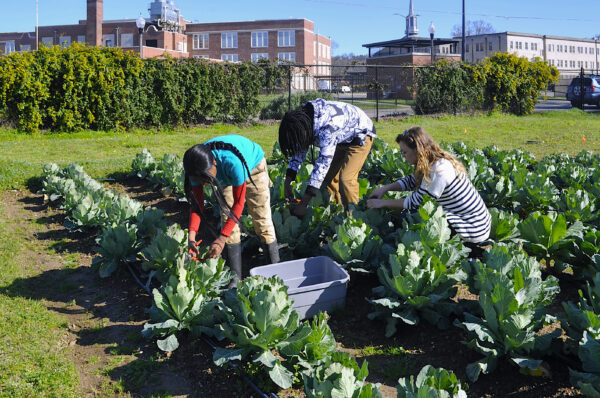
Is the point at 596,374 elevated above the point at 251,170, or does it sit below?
below

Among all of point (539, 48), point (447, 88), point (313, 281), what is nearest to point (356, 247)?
point (313, 281)

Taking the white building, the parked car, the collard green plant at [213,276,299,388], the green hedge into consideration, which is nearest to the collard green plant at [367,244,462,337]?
the collard green plant at [213,276,299,388]

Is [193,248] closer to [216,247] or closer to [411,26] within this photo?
[216,247]

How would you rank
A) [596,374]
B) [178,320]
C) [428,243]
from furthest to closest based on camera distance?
[428,243]
[178,320]
[596,374]

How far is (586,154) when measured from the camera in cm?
860

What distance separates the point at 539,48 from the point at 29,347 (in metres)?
87.2

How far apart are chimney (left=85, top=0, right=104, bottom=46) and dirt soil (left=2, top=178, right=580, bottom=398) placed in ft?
197

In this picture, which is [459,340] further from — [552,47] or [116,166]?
[552,47]

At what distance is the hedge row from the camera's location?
19.0 m

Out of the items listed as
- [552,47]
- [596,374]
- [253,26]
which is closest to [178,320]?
[596,374]

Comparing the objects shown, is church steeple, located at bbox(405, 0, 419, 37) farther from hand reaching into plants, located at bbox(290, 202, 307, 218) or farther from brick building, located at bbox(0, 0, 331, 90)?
hand reaching into plants, located at bbox(290, 202, 307, 218)

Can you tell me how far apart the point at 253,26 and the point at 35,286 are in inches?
2543

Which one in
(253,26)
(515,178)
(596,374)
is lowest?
(596,374)

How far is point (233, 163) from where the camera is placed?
4.12 metres
